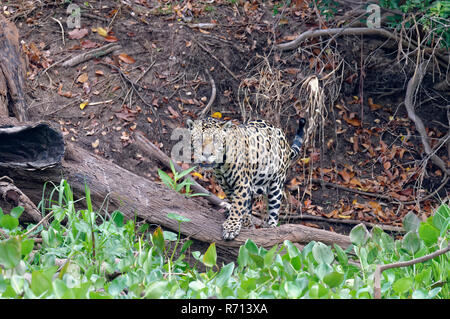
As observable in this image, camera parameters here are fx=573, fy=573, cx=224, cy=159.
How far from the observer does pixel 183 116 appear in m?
9.32

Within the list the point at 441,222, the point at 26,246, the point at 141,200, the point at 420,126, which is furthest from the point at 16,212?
the point at 420,126

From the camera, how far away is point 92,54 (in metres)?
9.43

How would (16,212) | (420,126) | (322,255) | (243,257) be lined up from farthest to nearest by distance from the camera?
1. (420,126)
2. (16,212)
3. (243,257)
4. (322,255)

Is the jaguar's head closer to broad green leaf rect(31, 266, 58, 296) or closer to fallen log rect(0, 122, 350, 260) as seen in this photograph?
fallen log rect(0, 122, 350, 260)

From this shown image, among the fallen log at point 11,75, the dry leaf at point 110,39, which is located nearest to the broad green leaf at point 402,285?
the fallen log at point 11,75

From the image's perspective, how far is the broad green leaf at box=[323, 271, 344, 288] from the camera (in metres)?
3.17

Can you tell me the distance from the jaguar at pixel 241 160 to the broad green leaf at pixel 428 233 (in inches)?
75.0

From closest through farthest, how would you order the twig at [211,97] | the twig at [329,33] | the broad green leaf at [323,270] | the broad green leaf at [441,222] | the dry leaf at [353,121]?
the broad green leaf at [323,270] < the broad green leaf at [441,222] < the twig at [329,33] < the twig at [211,97] < the dry leaf at [353,121]

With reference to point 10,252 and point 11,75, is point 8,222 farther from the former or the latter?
point 11,75

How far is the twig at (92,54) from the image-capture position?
30.5 feet

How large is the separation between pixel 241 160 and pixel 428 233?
2335 millimetres

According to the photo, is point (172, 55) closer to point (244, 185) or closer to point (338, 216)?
point (338, 216)

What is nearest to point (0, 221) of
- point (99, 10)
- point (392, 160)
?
point (99, 10)

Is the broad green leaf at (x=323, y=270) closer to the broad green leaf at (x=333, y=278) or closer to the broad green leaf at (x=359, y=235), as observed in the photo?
the broad green leaf at (x=333, y=278)
